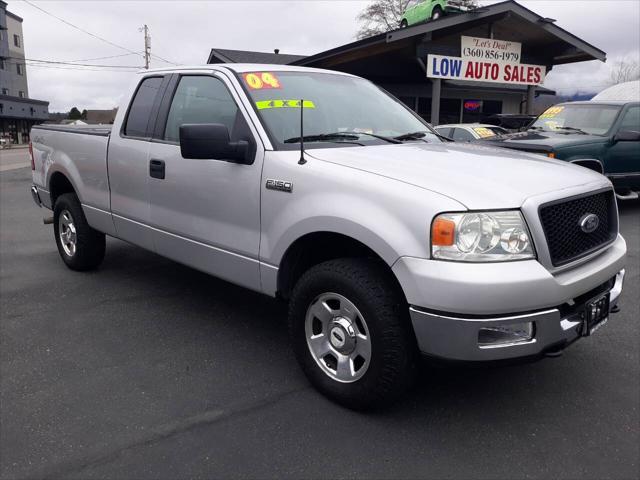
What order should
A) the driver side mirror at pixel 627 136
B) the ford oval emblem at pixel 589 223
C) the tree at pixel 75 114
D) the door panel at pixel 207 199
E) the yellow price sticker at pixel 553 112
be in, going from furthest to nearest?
1. the tree at pixel 75 114
2. the yellow price sticker at pixel 553 112
3. the driver side mirror at pixel 627 136
4. the door panel at pixel 207 199
5. the ford oval emblem at pixel 589 223

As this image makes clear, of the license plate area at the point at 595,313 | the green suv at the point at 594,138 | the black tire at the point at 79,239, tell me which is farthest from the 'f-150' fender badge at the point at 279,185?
the green suv at the point at 594,138

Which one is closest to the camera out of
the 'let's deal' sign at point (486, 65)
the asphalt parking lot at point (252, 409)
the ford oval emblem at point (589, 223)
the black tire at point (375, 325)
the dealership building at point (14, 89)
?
the asphalt parking lot at point (252, 409)

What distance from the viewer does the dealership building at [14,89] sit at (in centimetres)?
5331

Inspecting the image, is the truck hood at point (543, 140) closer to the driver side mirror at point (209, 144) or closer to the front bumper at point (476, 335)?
the driver side mirror at point (209, 144)

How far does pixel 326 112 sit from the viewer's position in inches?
148

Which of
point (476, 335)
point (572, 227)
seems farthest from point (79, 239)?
point (572, 227)

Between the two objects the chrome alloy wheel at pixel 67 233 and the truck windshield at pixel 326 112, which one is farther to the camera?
the chrome alloy wheel at pixel 67 233

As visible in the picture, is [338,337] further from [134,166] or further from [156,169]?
[134,166]

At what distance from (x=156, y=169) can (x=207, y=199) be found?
659 mm

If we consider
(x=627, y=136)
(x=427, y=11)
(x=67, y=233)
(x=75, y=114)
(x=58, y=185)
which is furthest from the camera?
(x=75, y=114)

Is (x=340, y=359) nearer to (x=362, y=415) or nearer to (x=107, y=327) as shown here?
(x=362, y=415)

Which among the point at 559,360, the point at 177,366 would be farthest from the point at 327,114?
the point at 559,360

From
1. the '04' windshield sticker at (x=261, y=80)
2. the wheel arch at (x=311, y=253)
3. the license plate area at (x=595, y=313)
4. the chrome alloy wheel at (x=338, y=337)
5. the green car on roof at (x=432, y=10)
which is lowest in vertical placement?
the chrome alloy wheel at (x=338, y=337)

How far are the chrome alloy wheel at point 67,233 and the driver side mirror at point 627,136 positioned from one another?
7577 millimetres
